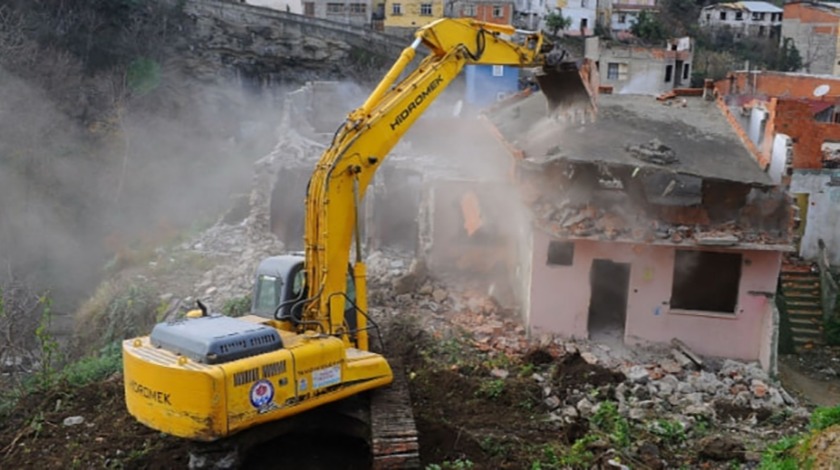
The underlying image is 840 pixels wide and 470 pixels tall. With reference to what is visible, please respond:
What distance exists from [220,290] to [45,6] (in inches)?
845

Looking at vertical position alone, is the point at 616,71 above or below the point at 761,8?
below

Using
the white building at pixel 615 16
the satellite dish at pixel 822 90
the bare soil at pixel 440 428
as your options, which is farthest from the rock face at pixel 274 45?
the bare soil at pixel 440 428

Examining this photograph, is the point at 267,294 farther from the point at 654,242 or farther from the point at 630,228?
the point at 654,242

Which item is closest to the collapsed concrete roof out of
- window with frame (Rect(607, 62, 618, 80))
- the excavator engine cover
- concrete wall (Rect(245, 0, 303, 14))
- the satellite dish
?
the excavator engine cover

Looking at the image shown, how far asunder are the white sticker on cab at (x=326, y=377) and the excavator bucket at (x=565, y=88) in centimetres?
695

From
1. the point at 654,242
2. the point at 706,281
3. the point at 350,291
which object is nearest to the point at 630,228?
the point at 654,242

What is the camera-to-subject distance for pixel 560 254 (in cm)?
1430

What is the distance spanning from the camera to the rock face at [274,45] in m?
38.5

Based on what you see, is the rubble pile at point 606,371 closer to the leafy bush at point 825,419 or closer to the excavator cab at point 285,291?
the leafy bush at point 825,419

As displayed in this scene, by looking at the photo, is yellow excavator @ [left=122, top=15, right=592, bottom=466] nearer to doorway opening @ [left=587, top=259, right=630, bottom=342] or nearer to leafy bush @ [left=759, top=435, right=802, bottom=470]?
leafy bush @ [left=759, top=435, right=802, bottom=470]

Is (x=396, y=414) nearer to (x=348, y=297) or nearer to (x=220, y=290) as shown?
(x=348, y=297)

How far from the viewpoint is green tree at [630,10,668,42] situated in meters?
48.2

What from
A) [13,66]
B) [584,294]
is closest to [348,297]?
[584,294]

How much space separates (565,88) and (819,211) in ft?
32.6
